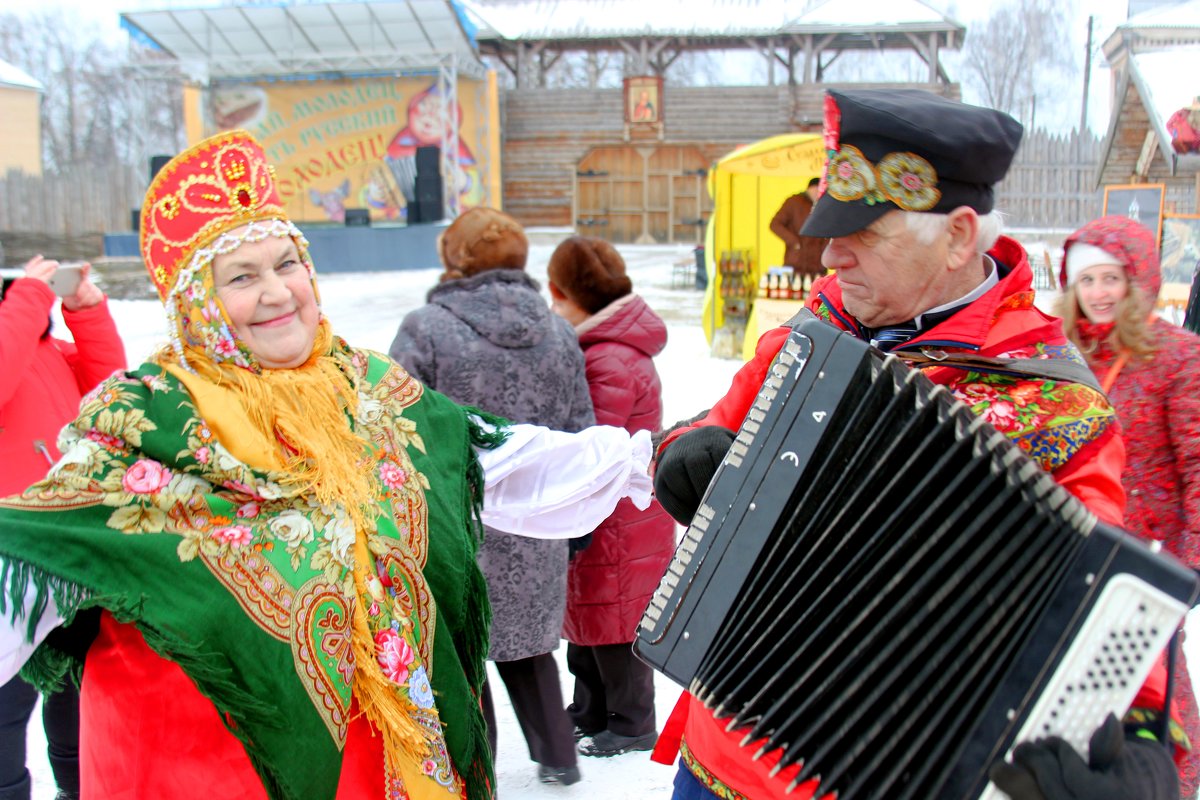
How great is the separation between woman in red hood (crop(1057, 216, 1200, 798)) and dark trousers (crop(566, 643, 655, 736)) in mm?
1792

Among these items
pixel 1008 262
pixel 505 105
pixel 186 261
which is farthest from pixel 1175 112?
pixel 505 105

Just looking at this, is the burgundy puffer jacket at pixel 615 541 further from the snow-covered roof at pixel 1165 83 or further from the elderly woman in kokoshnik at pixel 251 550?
the snow-covered roof at pixel 1165 83

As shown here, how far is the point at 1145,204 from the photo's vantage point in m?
11.1

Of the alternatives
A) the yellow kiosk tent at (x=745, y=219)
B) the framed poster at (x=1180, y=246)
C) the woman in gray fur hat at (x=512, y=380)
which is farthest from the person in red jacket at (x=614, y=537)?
the framed poster at (x=1180, y=246)

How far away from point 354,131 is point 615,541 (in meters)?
25.2

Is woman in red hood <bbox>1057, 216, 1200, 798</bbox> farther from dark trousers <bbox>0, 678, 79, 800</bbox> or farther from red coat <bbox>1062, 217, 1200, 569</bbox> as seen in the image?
dark trousers <bbox>0, 678, 79, 800</bbox>

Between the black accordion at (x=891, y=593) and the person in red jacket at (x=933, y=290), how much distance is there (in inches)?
5.5

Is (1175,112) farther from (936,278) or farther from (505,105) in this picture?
(505,105)

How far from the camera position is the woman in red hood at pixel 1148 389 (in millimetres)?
2820

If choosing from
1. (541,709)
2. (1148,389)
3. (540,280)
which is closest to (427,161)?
(540,280)

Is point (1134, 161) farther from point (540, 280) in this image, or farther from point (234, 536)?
point (234, 536)

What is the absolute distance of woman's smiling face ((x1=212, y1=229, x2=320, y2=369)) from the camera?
2.00m

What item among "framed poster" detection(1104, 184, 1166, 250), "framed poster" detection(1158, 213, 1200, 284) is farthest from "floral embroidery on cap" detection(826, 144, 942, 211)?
"framed poster" detection(1104, 184, 1166, 250)

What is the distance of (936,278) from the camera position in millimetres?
1689
